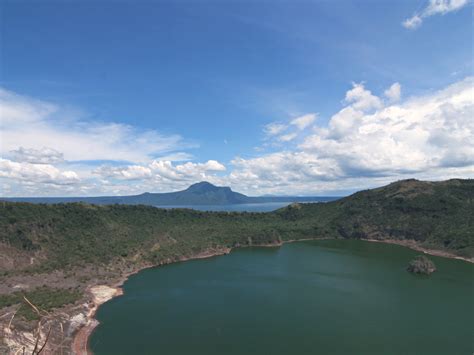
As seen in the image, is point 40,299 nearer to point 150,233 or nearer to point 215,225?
point 150,233

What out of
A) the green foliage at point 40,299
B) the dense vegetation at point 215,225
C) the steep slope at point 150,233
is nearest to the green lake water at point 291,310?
the green foliage at point 40,299

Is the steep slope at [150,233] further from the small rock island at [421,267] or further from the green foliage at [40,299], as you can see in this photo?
the small rock island at [421,267]

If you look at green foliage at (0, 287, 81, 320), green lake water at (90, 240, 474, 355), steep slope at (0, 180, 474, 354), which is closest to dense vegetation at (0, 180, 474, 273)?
steep slope at (0, 180, 474, 354)

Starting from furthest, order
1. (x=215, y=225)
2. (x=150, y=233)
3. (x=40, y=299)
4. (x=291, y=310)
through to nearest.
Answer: (x=215, y=225)
(x=150, y=233)
(x=291, y=310)
(x=40, y=299)

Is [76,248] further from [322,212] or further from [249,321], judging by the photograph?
[322,212]

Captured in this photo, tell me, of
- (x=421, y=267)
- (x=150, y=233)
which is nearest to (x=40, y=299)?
(x=150, y=233)

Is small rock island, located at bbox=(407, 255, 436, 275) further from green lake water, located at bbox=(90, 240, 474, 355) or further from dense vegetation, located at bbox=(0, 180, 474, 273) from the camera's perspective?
dense vegetation, located at bbox=(0, 180, 474, 273)
